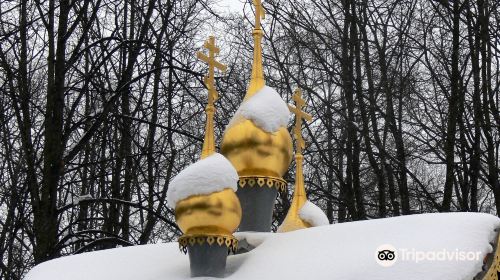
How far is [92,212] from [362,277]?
33.5 feet

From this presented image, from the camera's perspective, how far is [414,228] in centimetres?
383

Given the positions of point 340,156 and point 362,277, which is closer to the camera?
point 362,277

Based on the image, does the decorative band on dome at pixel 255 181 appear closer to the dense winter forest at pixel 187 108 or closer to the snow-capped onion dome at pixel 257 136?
the snow-capped onion dome at pixel 257 136

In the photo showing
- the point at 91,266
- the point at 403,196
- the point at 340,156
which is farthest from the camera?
the point at 340,156

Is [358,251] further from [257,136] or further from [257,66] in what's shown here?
[257,66]

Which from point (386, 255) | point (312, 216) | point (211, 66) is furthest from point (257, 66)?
point (386, 255)

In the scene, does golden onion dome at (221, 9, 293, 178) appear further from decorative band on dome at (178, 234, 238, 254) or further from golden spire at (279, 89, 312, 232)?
decorative band on dome at (178, 234, 238, 254)

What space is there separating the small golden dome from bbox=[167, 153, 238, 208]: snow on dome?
66cm

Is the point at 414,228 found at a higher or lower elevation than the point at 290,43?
lower

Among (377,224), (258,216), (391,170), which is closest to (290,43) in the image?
(391,170)

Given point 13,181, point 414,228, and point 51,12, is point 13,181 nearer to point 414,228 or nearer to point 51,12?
point 51,12

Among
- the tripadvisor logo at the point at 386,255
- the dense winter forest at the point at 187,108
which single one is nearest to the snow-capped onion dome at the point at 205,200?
the tripadvisor logo at the point at 386,255

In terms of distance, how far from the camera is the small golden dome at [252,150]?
5320 mm

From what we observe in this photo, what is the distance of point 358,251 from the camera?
3.81 meters
